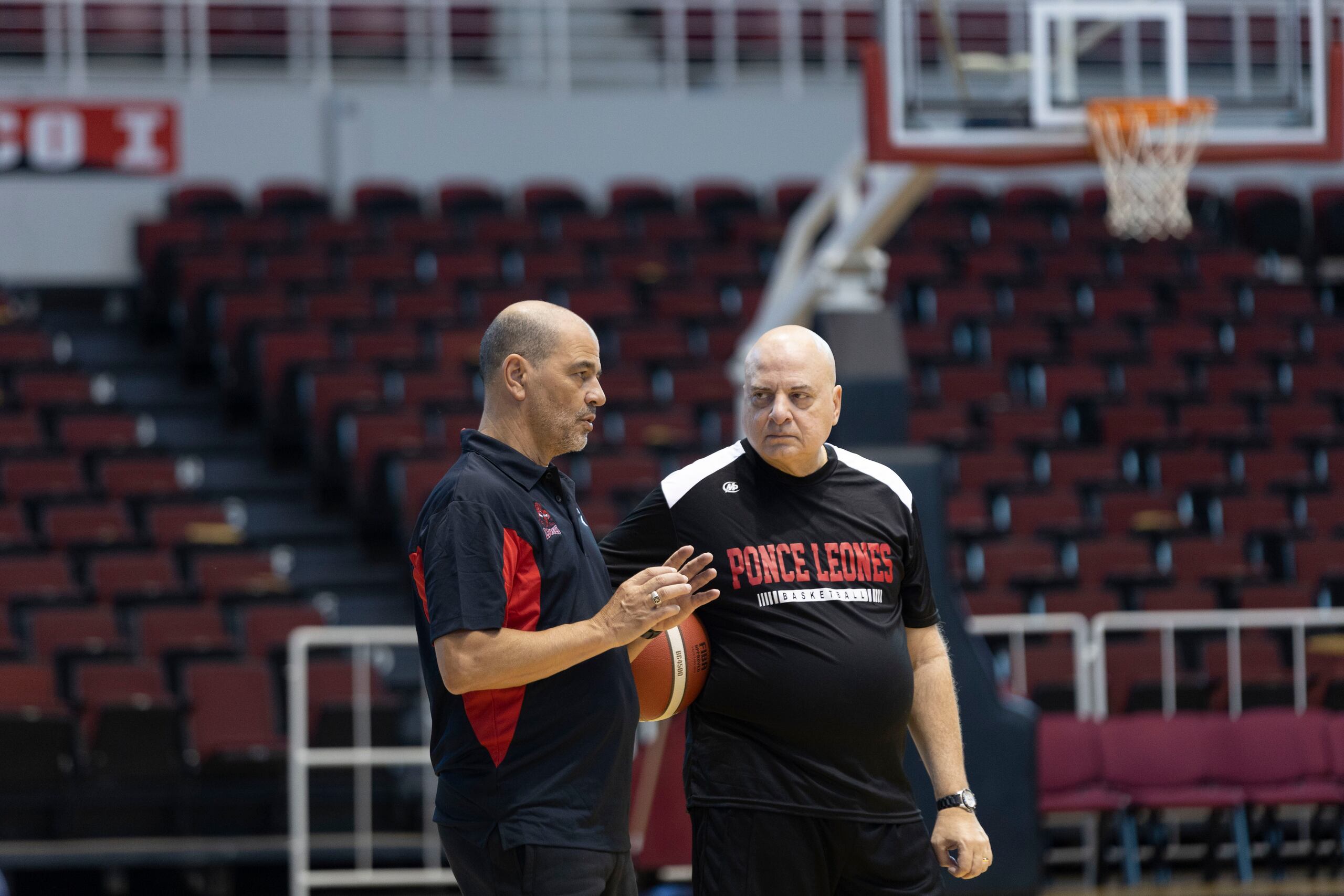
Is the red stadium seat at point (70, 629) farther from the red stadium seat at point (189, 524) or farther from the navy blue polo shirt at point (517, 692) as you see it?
the navy blue polo shirt at point (517, 692)

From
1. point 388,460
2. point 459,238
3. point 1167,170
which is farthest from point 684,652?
point 459,238

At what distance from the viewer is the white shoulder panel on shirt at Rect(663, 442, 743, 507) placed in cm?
383

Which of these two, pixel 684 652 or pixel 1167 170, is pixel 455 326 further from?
pixel 684 652

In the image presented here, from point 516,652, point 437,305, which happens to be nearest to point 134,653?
point 437,305

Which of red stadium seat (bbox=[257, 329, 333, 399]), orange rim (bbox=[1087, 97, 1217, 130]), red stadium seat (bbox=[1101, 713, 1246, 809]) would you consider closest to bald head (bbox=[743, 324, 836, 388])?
orange rim (bbox=[1087, 97, 1217, 130])

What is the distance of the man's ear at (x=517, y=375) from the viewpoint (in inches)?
130

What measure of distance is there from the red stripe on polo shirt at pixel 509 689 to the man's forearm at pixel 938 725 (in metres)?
1.02

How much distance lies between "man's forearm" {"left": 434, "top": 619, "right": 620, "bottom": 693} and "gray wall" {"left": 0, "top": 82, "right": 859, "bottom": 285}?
41.7 feet

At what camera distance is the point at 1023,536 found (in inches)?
440

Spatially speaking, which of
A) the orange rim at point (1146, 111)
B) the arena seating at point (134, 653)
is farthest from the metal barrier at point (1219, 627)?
the arena seating at point (134, 653)

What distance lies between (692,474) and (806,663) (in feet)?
1.61

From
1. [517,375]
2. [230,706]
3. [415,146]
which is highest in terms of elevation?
[415,146]

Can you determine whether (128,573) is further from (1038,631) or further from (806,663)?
(806,663)

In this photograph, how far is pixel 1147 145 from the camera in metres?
8.09
